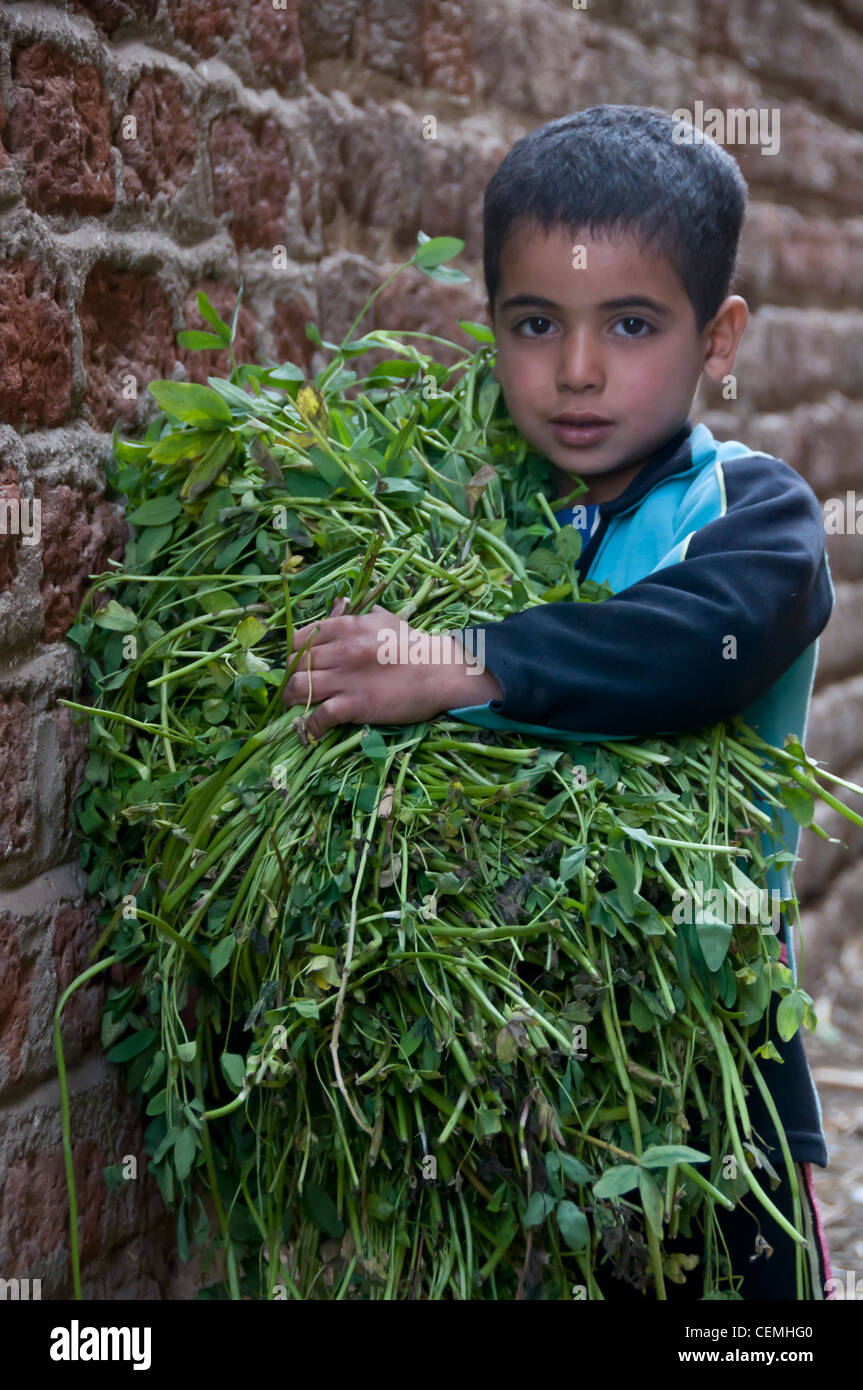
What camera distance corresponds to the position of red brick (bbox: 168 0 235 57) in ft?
5.40

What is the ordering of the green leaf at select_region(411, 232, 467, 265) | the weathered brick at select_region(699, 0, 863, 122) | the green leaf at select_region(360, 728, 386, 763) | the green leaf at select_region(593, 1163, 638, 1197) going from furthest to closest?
the weathered brick at select_region(699, 0, 863, 122) → the green leaf at select_region(411, 232, 467, 265) → the green leaf at select_region(360, 728, 386, 763) → the green leaf at select_region(593, 1163, 638, 1197)

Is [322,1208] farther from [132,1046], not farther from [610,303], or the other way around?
[610,303]

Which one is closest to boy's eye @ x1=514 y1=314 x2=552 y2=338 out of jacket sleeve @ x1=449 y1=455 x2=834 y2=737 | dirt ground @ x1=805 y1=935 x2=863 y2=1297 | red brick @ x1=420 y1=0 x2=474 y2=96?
jacket sleeve @ x1=449 y1=455 x2=834 y2=737

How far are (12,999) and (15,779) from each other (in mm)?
221

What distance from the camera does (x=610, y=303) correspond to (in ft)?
4.79

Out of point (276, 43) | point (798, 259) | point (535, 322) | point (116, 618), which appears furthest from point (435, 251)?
point (798, 259)

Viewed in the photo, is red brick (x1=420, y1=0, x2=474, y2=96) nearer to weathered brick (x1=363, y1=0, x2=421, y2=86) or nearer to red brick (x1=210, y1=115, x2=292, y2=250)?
weathered brick (x1=363, y1=0, x2=421, y2=86)

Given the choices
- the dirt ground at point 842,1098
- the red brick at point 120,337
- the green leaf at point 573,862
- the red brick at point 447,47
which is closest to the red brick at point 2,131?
the red brick at point 120,337

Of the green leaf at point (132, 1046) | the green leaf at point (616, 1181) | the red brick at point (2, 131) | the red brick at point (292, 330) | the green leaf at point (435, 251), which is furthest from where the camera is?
the red brick at point (292, 330)

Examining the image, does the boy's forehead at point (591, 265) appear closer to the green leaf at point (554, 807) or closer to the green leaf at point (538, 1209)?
the green leaf at point (554, 807)

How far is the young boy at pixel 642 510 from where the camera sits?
4.02 ft

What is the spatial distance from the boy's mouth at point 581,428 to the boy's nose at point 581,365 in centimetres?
3

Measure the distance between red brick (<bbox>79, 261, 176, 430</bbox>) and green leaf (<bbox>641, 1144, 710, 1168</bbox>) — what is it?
0.97 meters

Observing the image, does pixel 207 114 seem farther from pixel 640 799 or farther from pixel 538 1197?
pixel 538 1197
